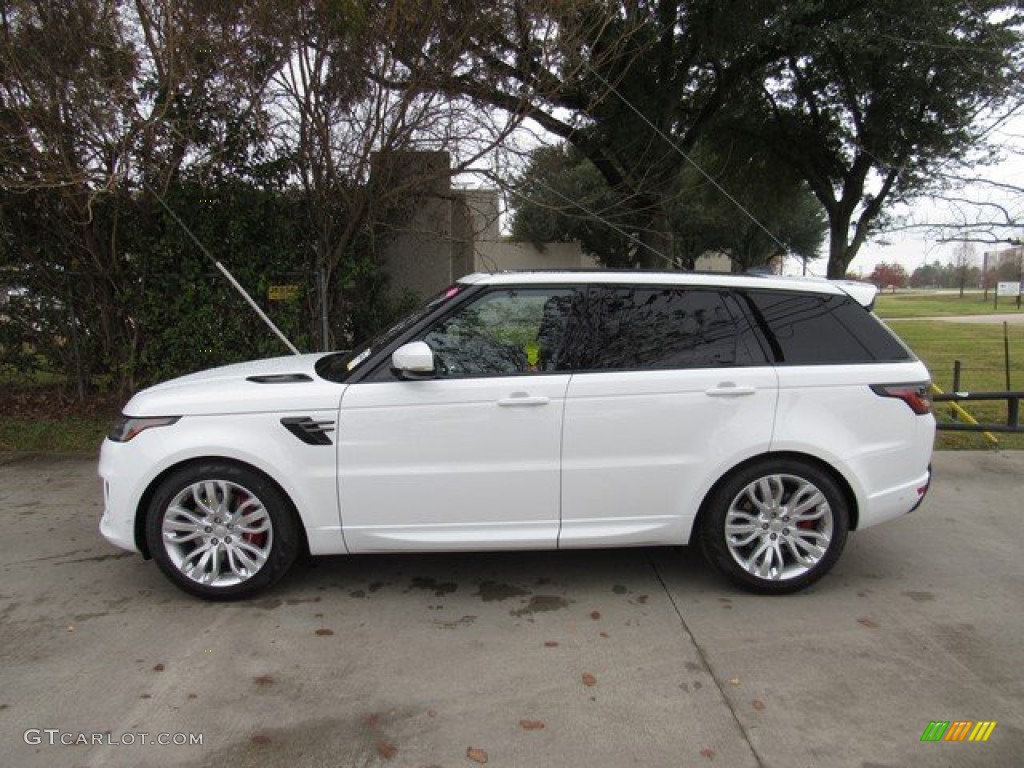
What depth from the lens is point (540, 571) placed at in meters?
4.34

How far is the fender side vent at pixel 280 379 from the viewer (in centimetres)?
392

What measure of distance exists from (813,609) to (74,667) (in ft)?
11.8

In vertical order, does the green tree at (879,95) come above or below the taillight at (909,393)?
above

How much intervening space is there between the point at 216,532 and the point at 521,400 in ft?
5.68

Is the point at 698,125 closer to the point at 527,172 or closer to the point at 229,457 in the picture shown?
the point at 527,172

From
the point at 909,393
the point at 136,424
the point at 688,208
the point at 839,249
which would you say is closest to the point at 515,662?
the point at 136,424

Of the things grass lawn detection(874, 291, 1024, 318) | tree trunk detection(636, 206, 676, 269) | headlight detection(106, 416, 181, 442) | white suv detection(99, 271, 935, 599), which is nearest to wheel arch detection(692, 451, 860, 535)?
white suv detection(99, 271, 935, 599)

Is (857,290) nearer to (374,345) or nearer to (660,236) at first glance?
(374,345)

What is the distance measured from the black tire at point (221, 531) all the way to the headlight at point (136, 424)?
10.3 inches

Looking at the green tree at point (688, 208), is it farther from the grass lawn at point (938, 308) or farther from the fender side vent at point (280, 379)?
the grass lawn at point (938, 308)

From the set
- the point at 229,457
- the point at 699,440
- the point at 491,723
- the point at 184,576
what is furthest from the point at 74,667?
the point at 699,440

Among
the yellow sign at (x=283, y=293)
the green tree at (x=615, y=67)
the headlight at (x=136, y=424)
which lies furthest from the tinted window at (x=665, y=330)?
the yellow sign at (x=283, y=293)

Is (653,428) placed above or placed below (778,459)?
above

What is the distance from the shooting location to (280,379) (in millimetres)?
3965
